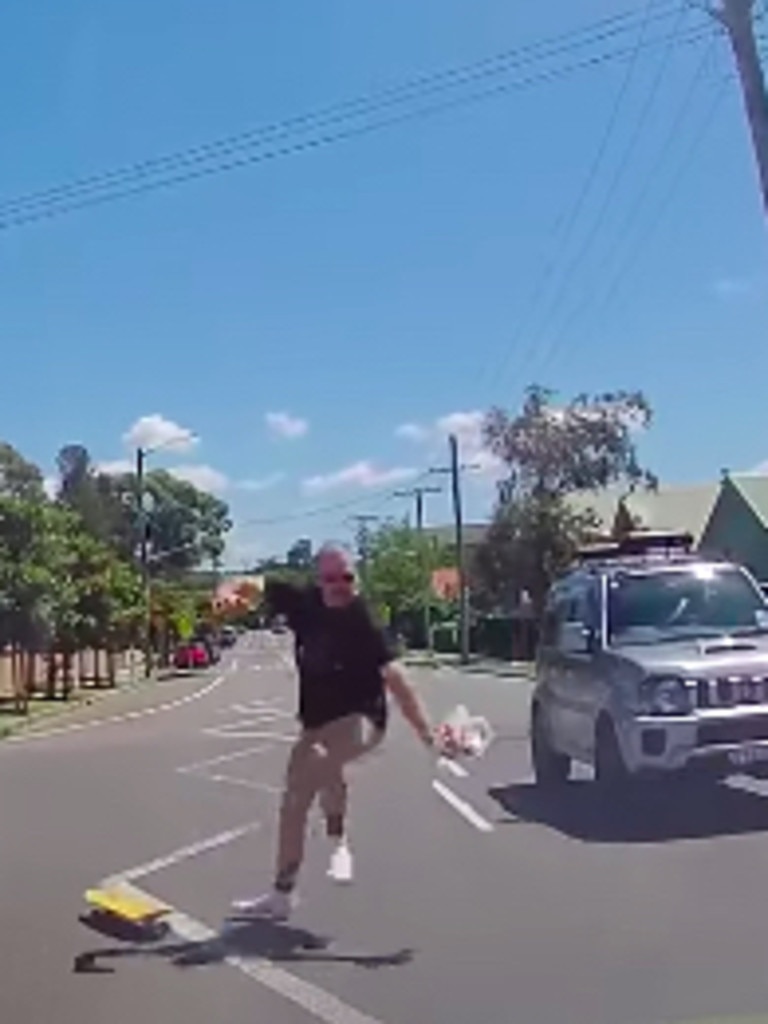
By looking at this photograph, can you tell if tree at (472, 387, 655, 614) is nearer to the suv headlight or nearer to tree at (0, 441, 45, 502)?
tree at (0, 441, 45, 502)

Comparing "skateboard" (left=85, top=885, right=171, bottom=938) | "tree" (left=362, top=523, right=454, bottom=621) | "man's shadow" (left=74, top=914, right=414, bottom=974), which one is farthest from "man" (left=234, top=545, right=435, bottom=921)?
"tree" (left=362, top=523, right=454, bottom=621)

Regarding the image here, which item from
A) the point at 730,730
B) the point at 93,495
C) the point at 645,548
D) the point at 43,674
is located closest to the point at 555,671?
the point at 645,548

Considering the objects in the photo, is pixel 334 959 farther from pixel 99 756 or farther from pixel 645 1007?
pixel 99 756

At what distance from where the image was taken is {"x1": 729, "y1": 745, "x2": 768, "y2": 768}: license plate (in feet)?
45.6

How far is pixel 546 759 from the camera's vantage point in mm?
17297

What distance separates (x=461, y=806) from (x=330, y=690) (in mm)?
6550

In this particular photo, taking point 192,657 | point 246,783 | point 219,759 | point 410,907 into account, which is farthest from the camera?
point 192,657

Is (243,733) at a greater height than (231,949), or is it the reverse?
(243,733)

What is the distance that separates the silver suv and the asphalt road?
481 millimetres

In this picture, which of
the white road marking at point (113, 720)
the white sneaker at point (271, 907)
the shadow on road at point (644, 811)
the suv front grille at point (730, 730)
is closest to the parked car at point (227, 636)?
the white road marking at point (113, 720)

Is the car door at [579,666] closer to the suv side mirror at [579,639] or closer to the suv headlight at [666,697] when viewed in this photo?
the suv side mirror at [579,639]

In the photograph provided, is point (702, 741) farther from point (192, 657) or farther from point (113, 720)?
point (192, 657)

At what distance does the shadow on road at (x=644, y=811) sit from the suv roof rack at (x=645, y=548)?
6.80 ft

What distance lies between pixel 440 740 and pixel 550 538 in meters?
56.3
